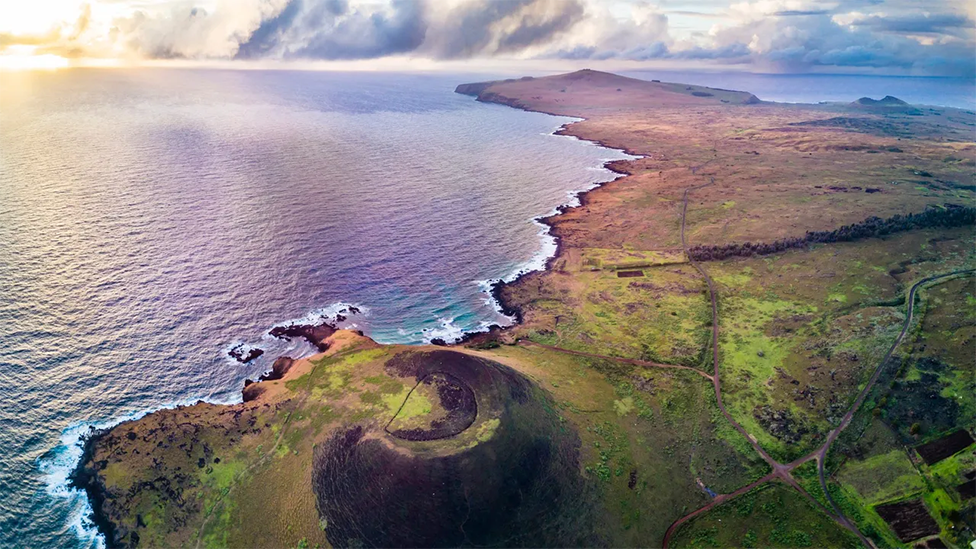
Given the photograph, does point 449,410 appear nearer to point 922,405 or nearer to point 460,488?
point 460,488

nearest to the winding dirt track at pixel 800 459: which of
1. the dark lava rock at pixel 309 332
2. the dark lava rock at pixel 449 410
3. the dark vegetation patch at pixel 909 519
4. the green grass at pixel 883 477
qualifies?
the green grass at pixel 883 477

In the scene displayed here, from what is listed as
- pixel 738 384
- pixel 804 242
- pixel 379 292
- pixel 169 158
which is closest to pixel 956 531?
pixel 738 384

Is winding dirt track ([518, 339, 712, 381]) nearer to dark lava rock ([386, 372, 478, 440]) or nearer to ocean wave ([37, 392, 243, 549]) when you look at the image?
dark lava rock ([386, 372, 478, 440])

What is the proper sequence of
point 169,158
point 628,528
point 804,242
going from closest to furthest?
point 628,528 < point 804,242 < point 169,158

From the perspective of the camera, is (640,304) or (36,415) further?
(640,304)

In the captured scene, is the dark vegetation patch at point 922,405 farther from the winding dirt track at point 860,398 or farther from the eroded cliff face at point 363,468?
the eroded cliff face at point 363,468

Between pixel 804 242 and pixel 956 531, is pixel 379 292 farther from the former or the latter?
pixel 804 242

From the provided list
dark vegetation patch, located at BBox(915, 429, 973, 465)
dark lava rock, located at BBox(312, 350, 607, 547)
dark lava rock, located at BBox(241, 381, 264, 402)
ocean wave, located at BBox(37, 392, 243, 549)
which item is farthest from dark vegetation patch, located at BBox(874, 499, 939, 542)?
ocean wave, located at BBox(37, 392, 243, 549)

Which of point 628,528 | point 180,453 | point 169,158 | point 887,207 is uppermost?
point 169,158
